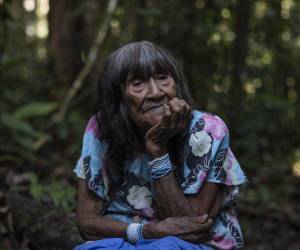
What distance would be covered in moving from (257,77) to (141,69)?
16.2 ft

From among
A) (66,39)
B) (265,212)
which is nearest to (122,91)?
(265,212)

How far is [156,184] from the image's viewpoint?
9.51ft

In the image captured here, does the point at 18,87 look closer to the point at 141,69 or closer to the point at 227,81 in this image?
the point at 227,81

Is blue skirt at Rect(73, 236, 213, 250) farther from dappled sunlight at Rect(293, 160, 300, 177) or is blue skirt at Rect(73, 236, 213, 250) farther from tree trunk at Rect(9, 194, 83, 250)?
dappled sunlight at Rect(293, 160, 300, 177)

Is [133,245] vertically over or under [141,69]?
under

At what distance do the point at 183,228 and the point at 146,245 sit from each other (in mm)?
200

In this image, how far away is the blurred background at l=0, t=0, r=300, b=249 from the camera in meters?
6.27

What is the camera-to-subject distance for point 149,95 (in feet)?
9.66

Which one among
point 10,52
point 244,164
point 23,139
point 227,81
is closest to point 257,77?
point 227,81

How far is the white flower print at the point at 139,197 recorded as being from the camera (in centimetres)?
314

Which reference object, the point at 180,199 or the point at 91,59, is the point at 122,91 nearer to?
the point at 180,199

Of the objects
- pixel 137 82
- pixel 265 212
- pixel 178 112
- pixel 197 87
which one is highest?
pixel 137 82

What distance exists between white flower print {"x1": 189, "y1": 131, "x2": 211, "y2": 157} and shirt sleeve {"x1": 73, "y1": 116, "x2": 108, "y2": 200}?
0.51m

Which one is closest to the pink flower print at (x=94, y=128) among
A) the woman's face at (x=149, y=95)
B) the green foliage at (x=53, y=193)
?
the woman's face at (x=149, y=95)
